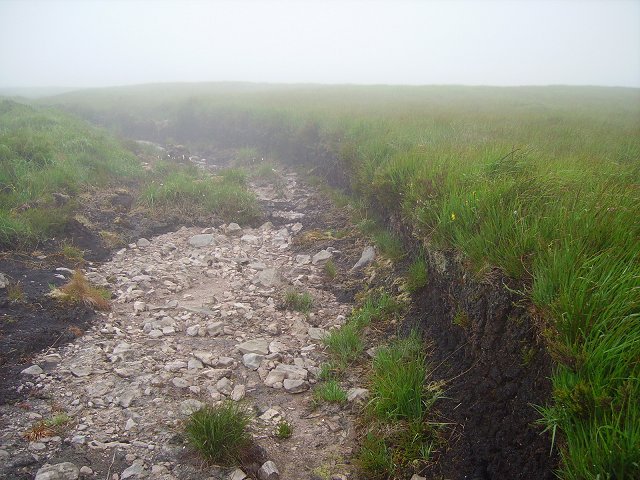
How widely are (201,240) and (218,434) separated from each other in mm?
5534

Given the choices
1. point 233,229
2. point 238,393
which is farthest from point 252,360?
point 233,229

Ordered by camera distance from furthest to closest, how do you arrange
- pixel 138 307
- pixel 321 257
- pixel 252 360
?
1. pixel 321 257
2. pixel 138 307
3. pixel 252 360

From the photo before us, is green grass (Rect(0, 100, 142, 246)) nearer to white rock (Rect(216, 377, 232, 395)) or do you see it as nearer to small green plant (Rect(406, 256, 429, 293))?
white rock (Rect(216, 377, 232, 395))

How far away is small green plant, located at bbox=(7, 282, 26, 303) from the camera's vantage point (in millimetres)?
5523

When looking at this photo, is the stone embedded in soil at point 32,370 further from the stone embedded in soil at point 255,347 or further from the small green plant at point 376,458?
the small green plant at point 376,458

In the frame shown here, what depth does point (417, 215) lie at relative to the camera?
5.63 meters

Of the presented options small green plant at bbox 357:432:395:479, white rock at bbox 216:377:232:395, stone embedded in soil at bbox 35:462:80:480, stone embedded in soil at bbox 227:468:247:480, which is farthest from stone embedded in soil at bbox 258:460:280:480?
stone embedded in soil at bbox 35:462:80:480

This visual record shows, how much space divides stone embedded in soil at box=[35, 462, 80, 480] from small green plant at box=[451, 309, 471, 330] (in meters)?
3.73

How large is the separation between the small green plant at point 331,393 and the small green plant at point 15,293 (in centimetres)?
433

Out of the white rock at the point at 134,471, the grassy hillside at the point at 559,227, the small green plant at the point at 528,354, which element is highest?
the grassy hillside at the point at 559,227

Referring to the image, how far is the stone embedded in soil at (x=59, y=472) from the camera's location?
3234mm

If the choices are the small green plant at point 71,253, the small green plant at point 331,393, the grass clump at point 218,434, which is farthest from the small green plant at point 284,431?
the small green plant at point 71,253

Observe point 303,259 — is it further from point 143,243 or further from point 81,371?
point 81,371

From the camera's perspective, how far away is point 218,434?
141 inches
